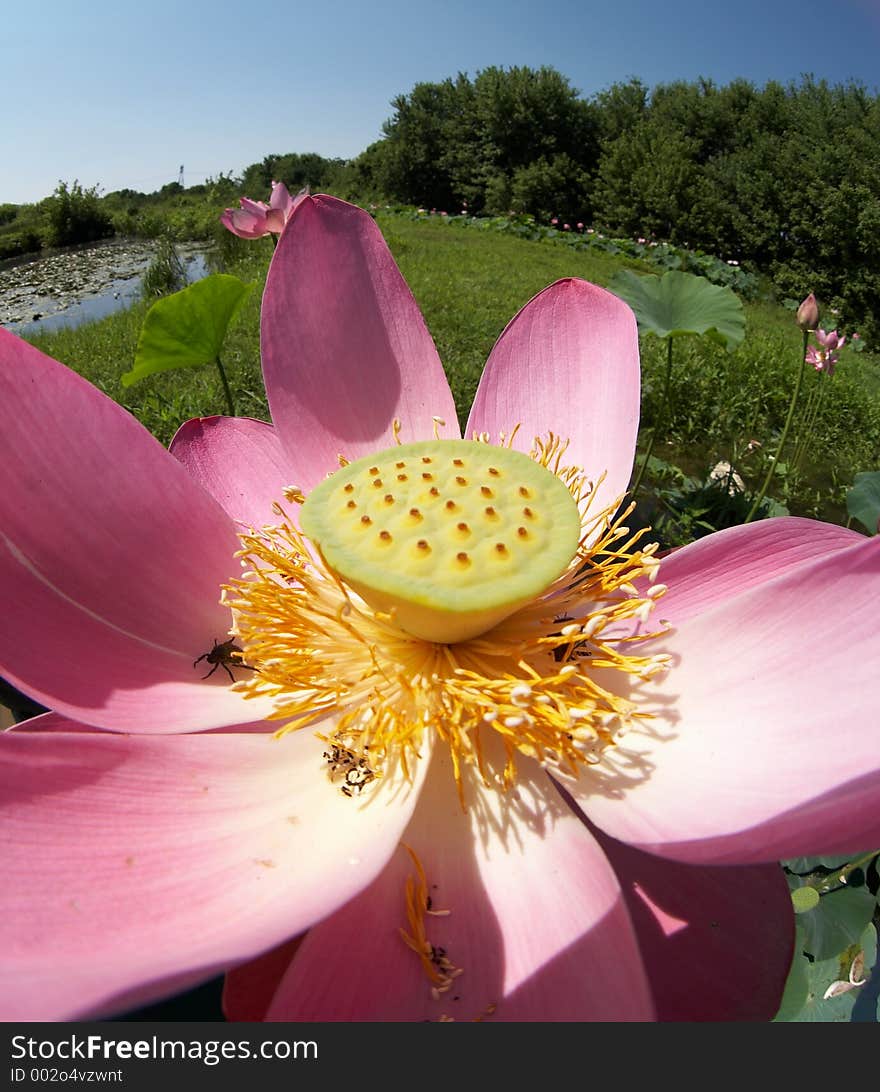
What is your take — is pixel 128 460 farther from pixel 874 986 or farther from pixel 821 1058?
pixel 874 986

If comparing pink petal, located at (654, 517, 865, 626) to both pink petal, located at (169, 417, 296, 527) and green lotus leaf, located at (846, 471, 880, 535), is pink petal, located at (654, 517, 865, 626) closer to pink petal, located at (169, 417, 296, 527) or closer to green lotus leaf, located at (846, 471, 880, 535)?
pink petal, located at (169, 417, 296, 527)

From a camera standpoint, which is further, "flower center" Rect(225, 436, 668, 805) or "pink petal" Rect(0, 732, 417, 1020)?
"flower center" Rect(225, 436, 668, 805)

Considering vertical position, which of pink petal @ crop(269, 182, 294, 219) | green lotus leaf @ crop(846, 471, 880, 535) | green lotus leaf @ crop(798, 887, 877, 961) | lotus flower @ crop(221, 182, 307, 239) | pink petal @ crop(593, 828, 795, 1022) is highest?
pink petal @ crop(269, 182, 294, 219)

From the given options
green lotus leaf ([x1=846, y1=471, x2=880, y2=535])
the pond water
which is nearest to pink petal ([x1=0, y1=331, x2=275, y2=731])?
green lotus leaf ([x1=846, y1=471, x2=880, y2=535])

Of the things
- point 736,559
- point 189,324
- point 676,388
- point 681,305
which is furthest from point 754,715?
point 676,388

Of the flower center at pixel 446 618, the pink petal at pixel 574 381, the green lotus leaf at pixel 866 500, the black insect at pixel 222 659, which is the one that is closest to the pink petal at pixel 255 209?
the pink petal at pixel 574 381

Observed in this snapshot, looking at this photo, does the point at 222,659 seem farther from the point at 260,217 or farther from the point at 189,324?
the point at 260,217

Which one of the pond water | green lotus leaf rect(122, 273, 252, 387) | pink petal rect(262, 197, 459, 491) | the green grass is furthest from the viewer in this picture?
the pond water

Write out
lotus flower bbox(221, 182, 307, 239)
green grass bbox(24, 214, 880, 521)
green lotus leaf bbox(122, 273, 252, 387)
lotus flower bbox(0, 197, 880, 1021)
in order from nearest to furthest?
lotus flower bbox(0, 197, 880, 1021) → green lotus leaf bbox(122, 273, 252, 387) → lotus flower bbox(221, 182, 307, 239) → green grass bbox(24, 214, 880, 521)
